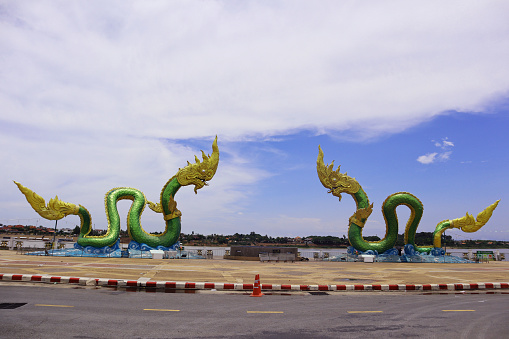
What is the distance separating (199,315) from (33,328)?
12.3ft

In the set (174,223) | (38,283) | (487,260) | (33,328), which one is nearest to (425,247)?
(487,260)

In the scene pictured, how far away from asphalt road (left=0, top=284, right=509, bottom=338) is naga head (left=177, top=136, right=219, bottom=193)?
798 inches

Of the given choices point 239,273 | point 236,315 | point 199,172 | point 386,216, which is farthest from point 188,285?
point 386,216

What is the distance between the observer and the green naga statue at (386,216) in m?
34.7

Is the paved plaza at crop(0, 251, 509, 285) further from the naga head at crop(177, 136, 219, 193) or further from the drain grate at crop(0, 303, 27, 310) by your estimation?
the naga head at crop(177, 136, 219, 193)

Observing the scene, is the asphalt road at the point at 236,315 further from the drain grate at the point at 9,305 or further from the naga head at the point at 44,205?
the naga head at the point at 44,205

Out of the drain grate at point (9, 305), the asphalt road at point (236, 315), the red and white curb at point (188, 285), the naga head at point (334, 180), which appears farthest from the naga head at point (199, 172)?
the drain grate at point (9, 305)

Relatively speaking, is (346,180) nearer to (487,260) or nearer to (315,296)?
(487,260)

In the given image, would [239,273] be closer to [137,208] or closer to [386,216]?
[137,208]

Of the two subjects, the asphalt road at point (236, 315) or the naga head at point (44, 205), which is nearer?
the asphalt road at point (236, 315)

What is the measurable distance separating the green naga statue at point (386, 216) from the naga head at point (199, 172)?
9781mm

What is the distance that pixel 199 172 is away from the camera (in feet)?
113

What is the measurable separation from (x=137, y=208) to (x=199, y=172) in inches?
243

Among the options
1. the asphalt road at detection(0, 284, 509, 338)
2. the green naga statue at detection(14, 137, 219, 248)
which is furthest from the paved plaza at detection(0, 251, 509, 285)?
the green naga statue at detection(14, 137, 219, 248)
